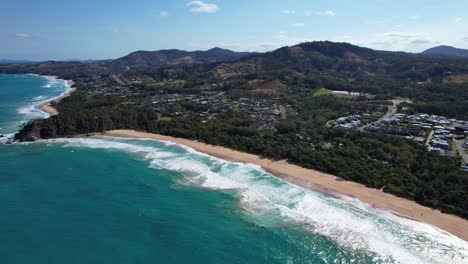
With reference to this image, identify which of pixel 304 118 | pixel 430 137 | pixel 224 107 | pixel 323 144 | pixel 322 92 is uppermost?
pixel 322 92

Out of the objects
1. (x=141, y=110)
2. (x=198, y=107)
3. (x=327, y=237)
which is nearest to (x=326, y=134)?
(x=327, y=237)

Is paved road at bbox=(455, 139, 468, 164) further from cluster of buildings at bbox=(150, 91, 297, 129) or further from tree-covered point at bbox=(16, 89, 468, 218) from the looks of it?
cluster of buildings at bbox=(150, 91, 297, 129)

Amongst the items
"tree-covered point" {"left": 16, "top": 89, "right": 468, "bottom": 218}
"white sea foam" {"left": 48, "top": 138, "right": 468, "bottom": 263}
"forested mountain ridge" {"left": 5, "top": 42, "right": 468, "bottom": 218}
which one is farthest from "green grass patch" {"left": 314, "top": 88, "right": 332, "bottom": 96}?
"white sea foam" {"left": 48, "top": 138, "right": 468, "bottom": 263}

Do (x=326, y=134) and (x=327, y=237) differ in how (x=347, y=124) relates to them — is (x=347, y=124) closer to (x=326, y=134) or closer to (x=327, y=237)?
(x=326, y=134)

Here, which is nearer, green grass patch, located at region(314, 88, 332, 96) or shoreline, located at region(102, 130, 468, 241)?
shoreline, located at region(102, 130, 468, 241)

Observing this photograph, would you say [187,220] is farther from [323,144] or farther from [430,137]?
[430,137]

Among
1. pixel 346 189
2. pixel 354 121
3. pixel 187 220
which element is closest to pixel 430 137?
pixel 354 121
